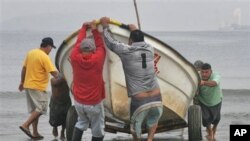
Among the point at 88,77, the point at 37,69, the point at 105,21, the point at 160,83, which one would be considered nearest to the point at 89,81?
the point at 88,77

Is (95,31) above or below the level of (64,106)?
above

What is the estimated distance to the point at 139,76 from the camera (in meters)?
11.2

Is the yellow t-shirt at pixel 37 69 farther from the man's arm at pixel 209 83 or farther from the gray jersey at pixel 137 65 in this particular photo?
the man's arm at pixel 209 83

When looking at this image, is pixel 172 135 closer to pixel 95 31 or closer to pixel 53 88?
pixel 53 88

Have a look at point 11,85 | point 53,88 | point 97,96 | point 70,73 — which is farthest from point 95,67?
point 11,85

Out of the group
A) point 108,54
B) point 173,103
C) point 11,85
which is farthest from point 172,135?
point 11,85

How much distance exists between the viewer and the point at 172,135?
15.0m

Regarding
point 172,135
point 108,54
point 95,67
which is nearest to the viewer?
point 95,67

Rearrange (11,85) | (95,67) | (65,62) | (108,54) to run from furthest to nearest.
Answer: (11,85) → (65,62) → (108,54) → (95,67)

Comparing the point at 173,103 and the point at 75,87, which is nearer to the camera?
the point at 75,87

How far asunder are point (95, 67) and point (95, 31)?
0.69 meters

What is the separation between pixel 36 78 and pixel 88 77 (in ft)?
8.83

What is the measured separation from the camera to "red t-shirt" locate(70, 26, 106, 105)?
36.4 feet

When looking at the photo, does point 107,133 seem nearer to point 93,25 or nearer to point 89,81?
point 93,25
